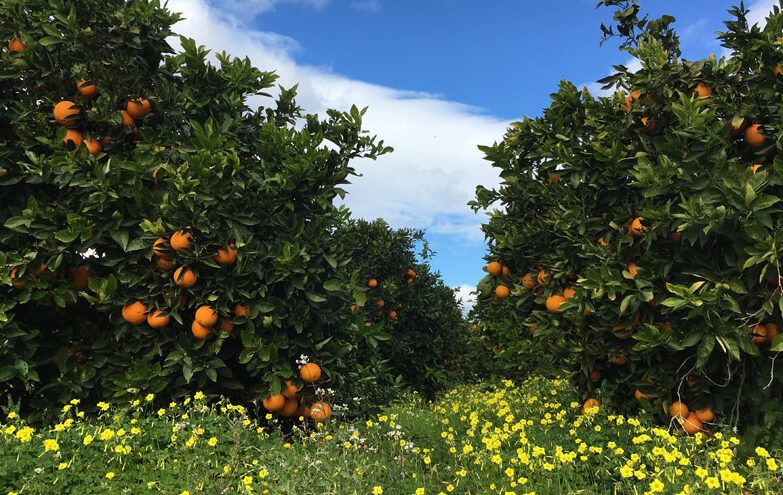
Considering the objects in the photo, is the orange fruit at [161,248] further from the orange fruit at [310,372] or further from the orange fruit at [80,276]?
the orange fruit at [310,372]

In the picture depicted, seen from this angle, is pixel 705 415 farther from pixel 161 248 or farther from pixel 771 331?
pixel 161 248

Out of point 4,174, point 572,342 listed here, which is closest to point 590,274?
point 572,342

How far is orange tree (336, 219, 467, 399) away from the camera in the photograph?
1109 cm

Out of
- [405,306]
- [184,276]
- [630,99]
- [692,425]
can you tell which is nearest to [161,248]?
[184,276]

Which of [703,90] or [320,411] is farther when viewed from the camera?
[703,90]

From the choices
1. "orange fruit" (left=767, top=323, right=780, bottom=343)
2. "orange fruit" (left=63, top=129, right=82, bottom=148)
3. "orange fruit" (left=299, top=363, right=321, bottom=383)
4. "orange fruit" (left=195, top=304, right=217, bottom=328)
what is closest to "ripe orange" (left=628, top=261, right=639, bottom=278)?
"orange fruit" (left=767, top=323, right=780, bottom=343)

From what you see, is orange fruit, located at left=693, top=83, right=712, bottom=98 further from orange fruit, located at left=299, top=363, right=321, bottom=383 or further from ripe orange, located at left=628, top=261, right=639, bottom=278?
orange fruit, located at left=299, top=363, right=321, bottom=383

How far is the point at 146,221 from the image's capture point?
14.7ft

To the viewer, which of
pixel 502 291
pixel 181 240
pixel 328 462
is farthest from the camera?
pixel 502 291

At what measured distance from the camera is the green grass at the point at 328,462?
338 cm

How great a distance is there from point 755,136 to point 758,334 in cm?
163

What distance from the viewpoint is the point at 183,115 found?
5355mm

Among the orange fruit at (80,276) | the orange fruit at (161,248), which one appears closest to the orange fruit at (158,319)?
the orange fruit at (161,248)

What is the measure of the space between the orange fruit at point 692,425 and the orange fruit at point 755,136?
2.35 m
